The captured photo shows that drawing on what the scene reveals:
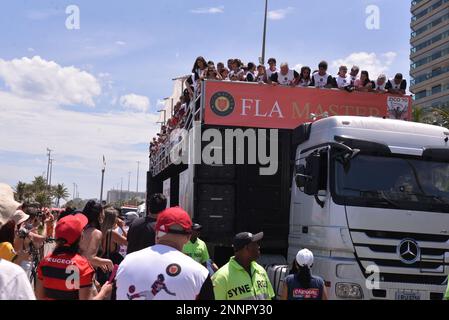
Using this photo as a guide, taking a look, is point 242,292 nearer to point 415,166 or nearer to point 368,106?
point 415,166

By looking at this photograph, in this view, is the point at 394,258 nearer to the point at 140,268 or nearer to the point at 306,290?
the point at 306,290

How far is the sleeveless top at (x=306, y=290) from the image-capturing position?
5.34 metres

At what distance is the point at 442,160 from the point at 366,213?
54.6 inches

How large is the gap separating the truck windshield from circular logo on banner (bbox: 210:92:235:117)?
6.66ft

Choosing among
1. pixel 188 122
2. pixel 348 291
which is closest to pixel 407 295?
pixel 348 291

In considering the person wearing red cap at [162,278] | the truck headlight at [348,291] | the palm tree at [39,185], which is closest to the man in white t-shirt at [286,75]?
the truck headlight at [348,291]

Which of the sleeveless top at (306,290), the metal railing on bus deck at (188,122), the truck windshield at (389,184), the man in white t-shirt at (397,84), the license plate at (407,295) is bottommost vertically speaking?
the license plate at (407,295)

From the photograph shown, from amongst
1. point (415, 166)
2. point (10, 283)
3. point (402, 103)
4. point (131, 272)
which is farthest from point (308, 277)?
point (402, 103)

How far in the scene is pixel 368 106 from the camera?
8.61 meters

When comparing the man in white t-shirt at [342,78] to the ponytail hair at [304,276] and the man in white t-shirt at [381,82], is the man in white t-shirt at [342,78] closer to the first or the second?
the man in white t-shirt at [381,82]

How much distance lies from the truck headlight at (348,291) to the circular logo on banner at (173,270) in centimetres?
374

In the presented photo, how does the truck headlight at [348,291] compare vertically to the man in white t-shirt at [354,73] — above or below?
below

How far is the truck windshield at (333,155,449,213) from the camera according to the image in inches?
253

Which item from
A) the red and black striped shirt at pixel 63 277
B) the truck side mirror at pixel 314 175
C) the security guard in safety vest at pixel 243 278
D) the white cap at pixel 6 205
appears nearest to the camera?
the white cap at pixel 6 205
